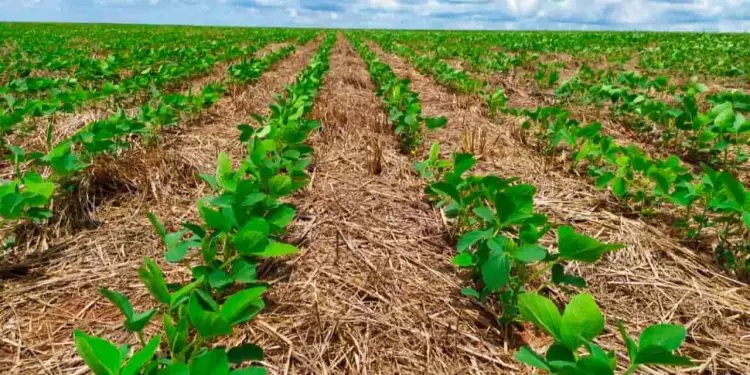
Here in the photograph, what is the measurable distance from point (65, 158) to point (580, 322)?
84.5 inches

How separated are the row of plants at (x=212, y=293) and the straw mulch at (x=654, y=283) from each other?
1.14 metres

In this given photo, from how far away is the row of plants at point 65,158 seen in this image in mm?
1850

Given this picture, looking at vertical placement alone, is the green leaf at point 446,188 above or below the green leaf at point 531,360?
above

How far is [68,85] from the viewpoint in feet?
17.8

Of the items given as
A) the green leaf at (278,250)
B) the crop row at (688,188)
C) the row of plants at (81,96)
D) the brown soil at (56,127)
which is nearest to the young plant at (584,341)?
the green leaf at (278,250)

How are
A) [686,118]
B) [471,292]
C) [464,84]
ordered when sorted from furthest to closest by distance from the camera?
[464,84] → [686,118] → [471,292]

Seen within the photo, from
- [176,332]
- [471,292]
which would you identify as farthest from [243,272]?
[471,292]

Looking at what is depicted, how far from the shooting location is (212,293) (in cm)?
161

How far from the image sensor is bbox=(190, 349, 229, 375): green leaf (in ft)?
3.00

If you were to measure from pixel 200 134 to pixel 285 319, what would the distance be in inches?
103

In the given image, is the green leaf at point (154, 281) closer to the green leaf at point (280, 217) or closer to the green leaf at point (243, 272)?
the green leaf at point (243, 272)

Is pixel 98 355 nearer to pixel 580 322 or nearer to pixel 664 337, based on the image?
pixel 580 322

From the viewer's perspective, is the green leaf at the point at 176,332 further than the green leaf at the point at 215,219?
No

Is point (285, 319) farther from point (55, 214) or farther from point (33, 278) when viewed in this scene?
point (55, 214)
